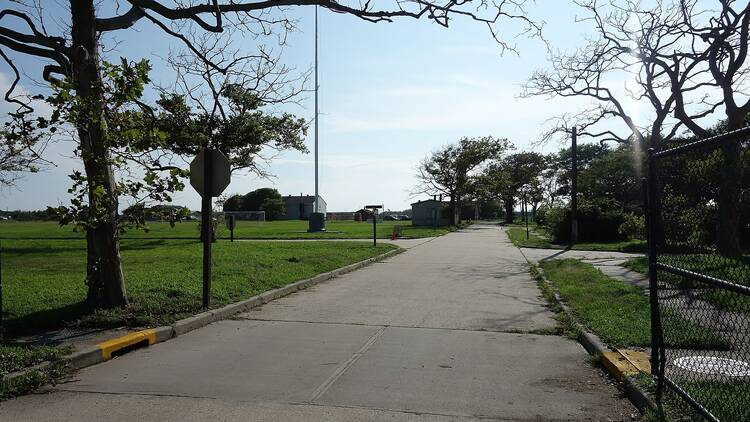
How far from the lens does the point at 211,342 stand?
293 inches

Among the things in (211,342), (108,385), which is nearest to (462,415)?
(108,385)

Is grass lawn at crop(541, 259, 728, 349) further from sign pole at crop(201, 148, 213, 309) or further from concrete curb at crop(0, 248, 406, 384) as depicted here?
sign pole at crop(201, 148, 213, 309)

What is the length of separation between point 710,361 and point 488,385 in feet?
6.72

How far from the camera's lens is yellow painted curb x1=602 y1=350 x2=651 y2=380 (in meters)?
5.68

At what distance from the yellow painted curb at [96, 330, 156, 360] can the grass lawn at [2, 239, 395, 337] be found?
1.98 ft

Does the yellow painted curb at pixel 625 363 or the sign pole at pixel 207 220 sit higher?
the sign pole at pixel 207 220

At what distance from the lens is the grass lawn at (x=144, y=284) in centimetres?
795

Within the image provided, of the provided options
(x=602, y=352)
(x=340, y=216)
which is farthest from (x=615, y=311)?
(x=340, y=216)

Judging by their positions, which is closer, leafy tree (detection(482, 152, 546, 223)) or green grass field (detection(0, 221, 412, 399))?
green grass field (detection(0, 221, 412, 399))

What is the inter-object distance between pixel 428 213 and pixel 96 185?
56856 mm

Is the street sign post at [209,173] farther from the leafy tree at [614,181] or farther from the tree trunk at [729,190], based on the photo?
the leafy tree at [614,181]

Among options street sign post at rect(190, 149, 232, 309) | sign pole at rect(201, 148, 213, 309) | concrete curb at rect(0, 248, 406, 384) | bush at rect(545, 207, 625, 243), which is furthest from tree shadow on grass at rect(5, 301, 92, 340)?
bush at rect(545, 207, 625, 243)

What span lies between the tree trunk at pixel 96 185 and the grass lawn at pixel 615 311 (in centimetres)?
676

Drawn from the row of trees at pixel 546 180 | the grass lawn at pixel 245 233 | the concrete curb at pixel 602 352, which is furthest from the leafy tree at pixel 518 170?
the concrete curb at pixel 602 352
